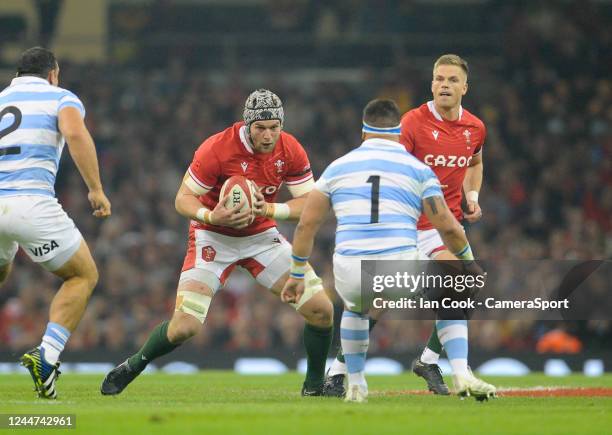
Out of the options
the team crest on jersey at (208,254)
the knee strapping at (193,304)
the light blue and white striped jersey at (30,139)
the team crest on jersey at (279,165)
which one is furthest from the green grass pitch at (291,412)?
the team crest on jersey at (279,165)

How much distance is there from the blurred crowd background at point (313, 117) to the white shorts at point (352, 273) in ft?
27.1

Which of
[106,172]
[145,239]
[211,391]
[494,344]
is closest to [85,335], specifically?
[145,239]

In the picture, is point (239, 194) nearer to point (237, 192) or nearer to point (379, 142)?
point (237, 192)

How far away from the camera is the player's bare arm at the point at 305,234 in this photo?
7.91 meters

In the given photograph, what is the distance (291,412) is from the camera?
7.23 meters

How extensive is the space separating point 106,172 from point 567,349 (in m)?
8.38

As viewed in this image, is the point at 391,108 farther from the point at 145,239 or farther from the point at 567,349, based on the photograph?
the point at 145,239

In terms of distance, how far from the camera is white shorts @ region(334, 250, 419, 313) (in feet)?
25.5

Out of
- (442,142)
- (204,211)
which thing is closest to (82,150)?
(204,211)

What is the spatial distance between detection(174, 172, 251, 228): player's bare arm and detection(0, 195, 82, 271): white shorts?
916mm

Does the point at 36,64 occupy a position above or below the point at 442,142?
above

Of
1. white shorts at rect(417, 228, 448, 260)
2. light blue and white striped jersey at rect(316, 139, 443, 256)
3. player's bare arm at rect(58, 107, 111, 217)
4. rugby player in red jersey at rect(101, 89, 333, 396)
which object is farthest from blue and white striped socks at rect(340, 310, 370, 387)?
player's bare arm at rect(58, 107, 111, 217)

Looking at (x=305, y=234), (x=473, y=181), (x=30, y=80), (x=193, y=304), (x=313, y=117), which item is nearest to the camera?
(x=305, y=234)

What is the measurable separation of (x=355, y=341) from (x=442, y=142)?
2353mm
